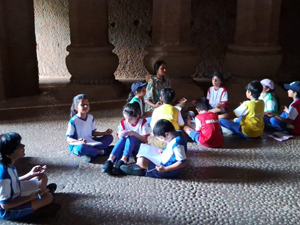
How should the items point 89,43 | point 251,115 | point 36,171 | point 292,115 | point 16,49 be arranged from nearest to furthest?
point 36,171 < point 251,115 < point 292,115 < point 89,43 < point 16,49

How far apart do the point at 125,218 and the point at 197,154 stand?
1642mm

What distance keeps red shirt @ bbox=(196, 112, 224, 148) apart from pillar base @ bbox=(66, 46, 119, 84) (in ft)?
9.35

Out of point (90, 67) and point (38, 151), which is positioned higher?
point (90, 67)

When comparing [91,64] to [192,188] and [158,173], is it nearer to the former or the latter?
[158,173]

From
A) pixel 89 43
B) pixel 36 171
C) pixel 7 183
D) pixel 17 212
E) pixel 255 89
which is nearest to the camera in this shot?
pixel 7 183

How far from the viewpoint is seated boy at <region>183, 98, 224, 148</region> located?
4.39 metres

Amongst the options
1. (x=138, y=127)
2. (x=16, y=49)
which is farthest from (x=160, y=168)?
(x=16, y=49)

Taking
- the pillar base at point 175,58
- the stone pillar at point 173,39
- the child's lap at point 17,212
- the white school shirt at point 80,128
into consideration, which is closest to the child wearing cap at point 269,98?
the stone pillar at point 173,39

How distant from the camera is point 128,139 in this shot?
3867mm

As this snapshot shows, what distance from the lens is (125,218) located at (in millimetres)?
2936

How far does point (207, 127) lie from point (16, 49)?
13.6 ft

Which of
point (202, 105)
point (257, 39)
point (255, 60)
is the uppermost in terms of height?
point (257, 39)

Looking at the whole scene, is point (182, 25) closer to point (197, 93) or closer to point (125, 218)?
point (197, 93)

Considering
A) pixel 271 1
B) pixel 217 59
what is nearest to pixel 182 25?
pixel 271 1
